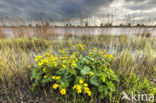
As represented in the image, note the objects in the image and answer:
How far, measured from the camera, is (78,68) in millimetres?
1382

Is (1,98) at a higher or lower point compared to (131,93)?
lower

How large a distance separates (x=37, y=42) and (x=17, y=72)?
9.55ft

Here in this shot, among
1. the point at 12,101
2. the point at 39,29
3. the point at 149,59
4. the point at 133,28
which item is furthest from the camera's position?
the point at 133,28

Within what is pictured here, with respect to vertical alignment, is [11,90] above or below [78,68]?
below

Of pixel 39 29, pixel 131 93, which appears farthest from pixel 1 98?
pixel 39 29

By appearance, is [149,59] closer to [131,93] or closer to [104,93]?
[131,93]

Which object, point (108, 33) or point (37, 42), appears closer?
point (37, 42)

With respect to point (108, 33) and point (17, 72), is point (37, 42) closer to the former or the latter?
point (17, 72)

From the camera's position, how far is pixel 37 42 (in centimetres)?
445

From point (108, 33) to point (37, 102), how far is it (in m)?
5.23

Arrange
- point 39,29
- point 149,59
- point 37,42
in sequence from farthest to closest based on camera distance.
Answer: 1. point 39,29
2. point 37,42
3. point 149,59

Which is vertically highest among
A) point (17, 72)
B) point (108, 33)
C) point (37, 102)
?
point (108, 33)

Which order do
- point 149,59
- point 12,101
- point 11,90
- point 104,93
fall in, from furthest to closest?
point 149,59 < point 11,90 < point 12,101 < point 104,93

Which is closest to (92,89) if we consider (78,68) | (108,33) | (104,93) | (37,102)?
(104,93)
